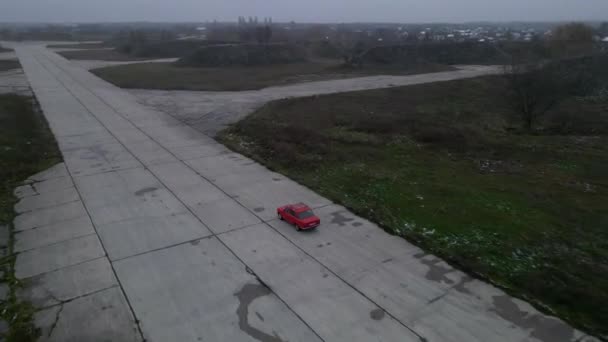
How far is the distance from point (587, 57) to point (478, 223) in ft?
191

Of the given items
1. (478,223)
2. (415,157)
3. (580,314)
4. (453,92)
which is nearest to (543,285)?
(580,314)

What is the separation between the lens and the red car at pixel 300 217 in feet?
48.2

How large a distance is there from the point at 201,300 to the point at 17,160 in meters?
16.8

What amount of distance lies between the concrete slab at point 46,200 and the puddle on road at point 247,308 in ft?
33.4

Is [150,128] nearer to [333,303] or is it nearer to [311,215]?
[311,215]

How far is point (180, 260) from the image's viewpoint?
12.9m

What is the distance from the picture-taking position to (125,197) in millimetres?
17594

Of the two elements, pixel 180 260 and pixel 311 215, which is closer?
pixel 180 260

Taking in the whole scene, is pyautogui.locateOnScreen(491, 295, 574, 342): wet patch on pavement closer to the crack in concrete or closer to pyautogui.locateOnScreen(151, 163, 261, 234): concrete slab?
pyautogui.locateOnScreen(151, 163, 261, 234): concrete slab

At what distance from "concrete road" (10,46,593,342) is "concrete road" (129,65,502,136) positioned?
36.7 feet

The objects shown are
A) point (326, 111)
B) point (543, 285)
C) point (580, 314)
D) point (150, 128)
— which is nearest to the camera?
point (580, 314)

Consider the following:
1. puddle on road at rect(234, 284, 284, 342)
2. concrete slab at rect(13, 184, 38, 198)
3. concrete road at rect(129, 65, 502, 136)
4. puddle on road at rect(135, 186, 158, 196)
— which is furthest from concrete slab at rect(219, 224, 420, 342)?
concrete road at rect(129, 65, 502, 136)

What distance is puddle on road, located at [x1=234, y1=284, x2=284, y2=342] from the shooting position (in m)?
9.83

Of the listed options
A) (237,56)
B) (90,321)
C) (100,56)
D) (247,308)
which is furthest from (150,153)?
(100,56)
